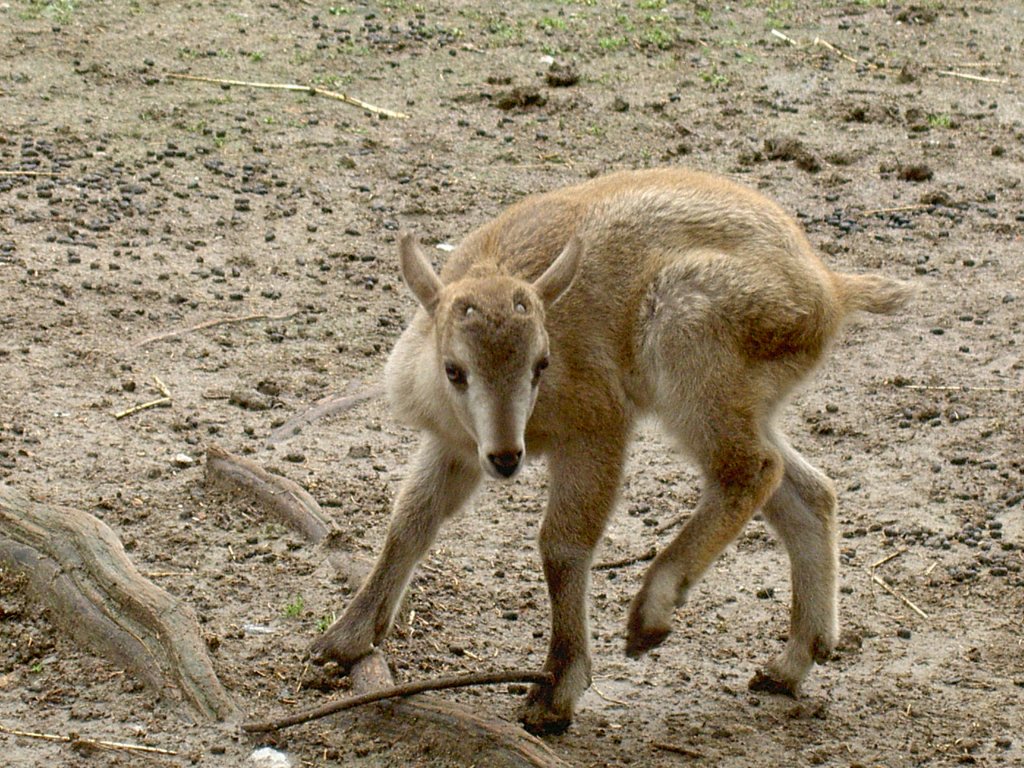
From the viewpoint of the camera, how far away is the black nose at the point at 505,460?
17.1ft

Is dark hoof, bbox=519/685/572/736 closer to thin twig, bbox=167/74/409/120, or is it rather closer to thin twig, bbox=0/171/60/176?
thin twig, bbox=0/171/60/176

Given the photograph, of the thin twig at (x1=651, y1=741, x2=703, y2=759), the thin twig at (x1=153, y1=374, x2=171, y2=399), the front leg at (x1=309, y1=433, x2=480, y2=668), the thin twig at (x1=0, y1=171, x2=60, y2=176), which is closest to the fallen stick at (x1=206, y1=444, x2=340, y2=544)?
the front leg at (x1=309, y1=433, x2=480, y2=668)

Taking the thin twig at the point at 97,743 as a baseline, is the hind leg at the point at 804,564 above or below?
above

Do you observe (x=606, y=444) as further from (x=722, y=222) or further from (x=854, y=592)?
(x=854, y=592)

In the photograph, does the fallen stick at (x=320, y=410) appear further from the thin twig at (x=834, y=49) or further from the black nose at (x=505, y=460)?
the thin twig at (x=834, y=49)

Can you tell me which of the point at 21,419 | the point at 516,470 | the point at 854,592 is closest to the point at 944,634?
the point at 854,592

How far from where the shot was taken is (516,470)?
5258 mm

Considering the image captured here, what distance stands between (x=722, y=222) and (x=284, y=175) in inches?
198

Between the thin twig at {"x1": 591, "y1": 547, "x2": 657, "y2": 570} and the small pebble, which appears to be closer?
the thin twig at {"x1": 591, "y1": 547, "x2": 657, "y2": 570}

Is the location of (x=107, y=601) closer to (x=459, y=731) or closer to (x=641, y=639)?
(x=459, y=731)

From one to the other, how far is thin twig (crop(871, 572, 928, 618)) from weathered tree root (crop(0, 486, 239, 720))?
2.91 metres

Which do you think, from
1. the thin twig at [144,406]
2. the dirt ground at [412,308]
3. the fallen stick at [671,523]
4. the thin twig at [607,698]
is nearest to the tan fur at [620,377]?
the thin twig at [607,698]

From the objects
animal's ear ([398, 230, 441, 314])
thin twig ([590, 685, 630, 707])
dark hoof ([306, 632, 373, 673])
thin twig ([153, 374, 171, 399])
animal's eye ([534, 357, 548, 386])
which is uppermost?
animal's ear ([398, 230, 441, 314])

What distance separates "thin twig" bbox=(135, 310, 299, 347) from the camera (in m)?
8.44
